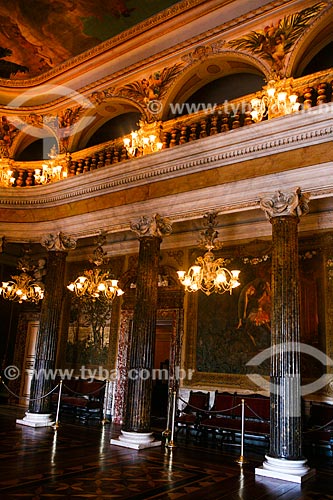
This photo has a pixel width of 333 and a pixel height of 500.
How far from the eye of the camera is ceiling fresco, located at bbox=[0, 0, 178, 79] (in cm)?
855

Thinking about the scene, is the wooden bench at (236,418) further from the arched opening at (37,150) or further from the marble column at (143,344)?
the arched opening at (37,150)

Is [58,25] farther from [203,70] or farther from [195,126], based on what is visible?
[195,126]

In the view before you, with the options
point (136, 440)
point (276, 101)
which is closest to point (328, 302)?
point (276, 101)

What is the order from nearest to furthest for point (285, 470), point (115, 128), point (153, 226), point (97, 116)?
point (285, 470), point (153, 226), point (97, 116), point (115, 128)

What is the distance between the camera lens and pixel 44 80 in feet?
35.3

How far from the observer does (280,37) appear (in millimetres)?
7785

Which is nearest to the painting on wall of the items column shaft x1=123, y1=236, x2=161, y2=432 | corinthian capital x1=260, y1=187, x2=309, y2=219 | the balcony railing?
column shaft x1=123, y1=236, x2=161, y2=432

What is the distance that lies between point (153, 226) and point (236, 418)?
155 inches

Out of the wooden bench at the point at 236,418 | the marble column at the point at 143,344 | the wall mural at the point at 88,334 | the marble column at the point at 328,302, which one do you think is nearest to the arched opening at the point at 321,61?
the marble column at the point at 328,302

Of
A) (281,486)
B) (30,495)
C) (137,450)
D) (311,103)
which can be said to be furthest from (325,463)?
(311,103)

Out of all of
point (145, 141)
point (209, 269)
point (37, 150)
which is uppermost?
point (37, 150)

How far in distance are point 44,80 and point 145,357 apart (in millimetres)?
7117

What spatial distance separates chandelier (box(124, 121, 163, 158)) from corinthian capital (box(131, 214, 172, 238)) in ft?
4.58

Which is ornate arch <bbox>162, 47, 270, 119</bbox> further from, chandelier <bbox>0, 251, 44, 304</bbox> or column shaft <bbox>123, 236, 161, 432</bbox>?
chandelier <bbox>0, 251, 44, 304</bbox>
